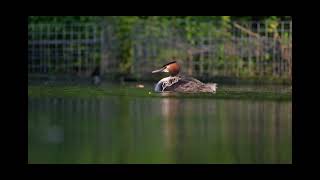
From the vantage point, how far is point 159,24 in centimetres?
958

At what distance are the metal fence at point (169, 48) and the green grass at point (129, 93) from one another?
195 centimetres

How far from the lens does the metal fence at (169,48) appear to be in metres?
9.23

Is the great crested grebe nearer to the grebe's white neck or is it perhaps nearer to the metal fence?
the grebe's white neck

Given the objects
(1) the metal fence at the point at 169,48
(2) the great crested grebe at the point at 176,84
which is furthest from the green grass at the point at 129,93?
(1) the metal fence at the point at 169,48

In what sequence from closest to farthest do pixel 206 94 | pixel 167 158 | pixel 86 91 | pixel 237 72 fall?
pixel 167 158
pixel 206 94
pixel 86 91
pixel 237 72

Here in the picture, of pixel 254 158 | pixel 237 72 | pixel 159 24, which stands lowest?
pixel 254 158

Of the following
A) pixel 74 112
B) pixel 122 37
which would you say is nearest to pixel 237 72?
pixel 122 37

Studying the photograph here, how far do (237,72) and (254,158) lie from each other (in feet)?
17.6

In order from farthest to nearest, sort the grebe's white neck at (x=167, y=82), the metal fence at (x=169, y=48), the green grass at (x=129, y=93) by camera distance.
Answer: the metal fence at (x=169, y=48) < the green grass at (x=129, y=93) < the grebe's white neck at (x=167, y=82)

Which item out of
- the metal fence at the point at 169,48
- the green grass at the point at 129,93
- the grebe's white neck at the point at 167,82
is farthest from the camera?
the metal fence at the point at 169,48

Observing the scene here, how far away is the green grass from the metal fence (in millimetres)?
1948

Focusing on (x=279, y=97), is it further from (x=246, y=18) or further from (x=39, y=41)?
(x=39, y=41)

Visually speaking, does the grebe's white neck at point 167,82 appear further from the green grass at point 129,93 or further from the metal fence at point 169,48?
the metal fence at point 169,48

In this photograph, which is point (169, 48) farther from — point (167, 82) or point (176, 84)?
point (176, 84)
